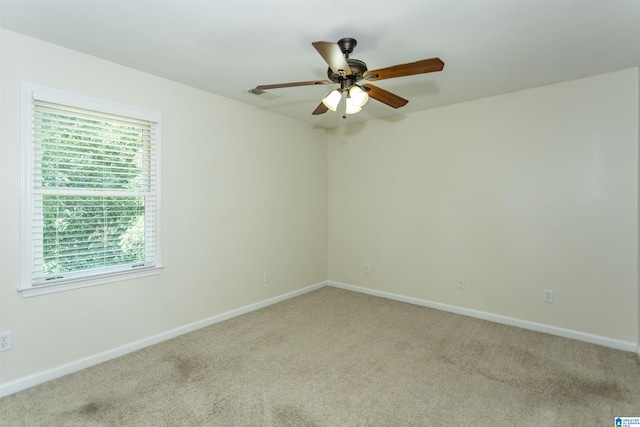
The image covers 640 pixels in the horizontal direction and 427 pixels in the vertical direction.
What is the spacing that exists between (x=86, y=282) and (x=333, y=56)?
2522 millimetres

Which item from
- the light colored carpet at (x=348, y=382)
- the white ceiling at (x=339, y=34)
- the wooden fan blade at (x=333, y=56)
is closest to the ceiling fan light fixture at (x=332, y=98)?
A: the wooden fan blade at (x=333, y=56)

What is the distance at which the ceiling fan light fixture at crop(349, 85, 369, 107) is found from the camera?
212 centimetres

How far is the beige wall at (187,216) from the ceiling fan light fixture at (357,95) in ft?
6.08

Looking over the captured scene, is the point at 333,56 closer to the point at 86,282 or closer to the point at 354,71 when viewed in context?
the point at 354,71

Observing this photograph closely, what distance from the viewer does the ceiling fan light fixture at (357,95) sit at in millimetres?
2125

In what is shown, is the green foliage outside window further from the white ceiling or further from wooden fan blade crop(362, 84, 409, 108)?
wooden fan blade crop(362, 84, 409, 108)

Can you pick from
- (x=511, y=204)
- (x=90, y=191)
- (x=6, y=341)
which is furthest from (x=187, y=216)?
(x=511, y=204)

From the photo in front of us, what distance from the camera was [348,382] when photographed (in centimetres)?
232

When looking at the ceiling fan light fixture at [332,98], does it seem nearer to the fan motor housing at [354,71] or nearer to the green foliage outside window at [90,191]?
the fan motor housing at [354,71]

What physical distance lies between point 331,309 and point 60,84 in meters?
3.35

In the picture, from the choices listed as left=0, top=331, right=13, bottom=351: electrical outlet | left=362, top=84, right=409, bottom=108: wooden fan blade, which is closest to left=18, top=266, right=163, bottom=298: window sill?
left=0, top=331, right=13, bottom=351: electrical outlet

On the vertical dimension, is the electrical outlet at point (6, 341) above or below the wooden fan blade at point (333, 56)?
below

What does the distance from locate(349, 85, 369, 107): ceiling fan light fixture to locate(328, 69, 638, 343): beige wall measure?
206 centimetres

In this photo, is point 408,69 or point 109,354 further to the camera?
point 109,354
